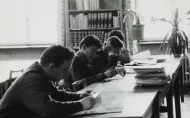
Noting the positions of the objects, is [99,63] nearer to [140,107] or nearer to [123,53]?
[123,53]

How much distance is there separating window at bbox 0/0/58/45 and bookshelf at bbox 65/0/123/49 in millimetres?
Result: 549

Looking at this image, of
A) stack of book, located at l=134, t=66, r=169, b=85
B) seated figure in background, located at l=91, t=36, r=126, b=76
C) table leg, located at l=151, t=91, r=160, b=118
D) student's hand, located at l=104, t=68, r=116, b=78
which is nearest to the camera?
table leg, located at l=151, t=91, r=160, b=118

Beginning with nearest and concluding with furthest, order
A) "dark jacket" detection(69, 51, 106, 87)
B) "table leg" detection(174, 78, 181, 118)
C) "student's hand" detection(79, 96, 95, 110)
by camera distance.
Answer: "student's hand" detection(79, 96, 95, 110), "dark jacket" detection(69, 51, 106, 87), "table leg" detection(174, 78, 181, 118)

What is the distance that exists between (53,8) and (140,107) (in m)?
4.74

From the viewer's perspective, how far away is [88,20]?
229 inches

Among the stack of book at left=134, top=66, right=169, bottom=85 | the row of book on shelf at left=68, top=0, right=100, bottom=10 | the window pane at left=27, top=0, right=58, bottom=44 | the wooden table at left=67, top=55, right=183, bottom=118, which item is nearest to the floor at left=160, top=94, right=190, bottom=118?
the wooden table at left=67, top=55, right=183, bottom=118

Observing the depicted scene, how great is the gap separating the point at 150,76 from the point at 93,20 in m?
3.33

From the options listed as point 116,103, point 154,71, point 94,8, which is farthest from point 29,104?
point 94,8

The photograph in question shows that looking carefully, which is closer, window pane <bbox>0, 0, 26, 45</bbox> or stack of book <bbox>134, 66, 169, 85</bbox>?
stack of book <bbox>134, 66, 169, 85</bbox>

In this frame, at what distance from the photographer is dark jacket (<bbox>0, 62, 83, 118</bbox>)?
5.53ft

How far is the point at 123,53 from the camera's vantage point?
453 centimetres

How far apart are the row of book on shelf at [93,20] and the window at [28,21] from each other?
599mm

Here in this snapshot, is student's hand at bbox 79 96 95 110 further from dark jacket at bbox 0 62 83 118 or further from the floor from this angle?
the floor

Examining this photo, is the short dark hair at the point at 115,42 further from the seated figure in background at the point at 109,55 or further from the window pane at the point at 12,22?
the window pane at the point at 12,22
